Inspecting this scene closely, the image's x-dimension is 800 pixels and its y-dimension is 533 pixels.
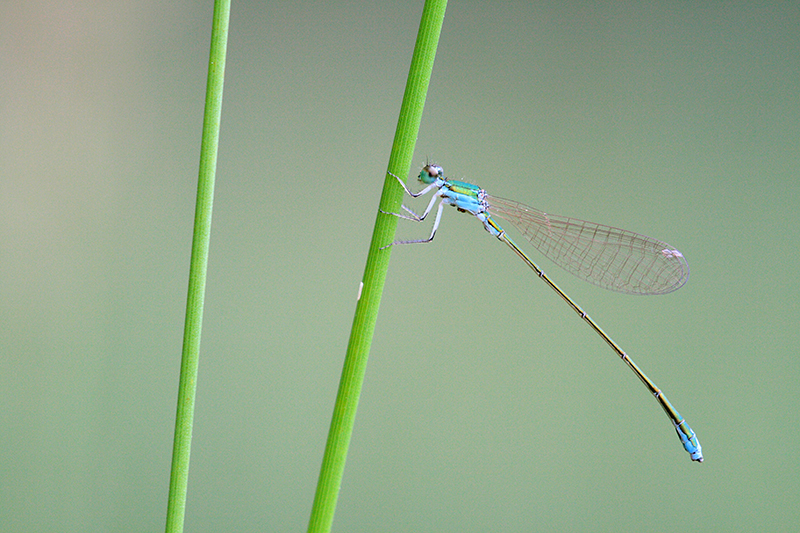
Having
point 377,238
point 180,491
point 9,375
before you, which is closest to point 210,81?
point 377,238

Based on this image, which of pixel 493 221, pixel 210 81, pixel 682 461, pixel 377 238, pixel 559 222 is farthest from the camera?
pixel 682 461

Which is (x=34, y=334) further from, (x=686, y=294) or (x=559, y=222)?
(x=686, y=294)

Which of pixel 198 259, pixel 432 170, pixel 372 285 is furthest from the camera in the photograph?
pixel 432 170

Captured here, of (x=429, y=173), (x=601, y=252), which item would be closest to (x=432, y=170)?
(x=429, y=173)

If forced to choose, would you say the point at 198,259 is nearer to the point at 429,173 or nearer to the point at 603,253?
the point at 429,173

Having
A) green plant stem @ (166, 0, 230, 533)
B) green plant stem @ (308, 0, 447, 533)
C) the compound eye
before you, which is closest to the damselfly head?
the compound eye

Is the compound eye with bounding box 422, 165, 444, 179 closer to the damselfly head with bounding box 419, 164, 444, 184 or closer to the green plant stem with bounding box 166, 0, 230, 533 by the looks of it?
the damselfly head with bounding box 419, 164, 444, 184

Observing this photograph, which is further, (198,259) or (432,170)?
(432,170)
